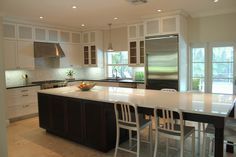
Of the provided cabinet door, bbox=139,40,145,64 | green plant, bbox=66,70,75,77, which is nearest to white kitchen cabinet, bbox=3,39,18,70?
green plant, bbox=66,70,75,77

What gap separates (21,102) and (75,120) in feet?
8.40

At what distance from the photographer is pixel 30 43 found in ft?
19.7

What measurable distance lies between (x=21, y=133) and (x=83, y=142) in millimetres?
1731

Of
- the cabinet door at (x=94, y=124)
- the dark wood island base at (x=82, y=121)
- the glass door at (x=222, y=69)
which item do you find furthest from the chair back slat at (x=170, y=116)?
the glass door at (x=222, y=69)

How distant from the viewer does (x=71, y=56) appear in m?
7.36

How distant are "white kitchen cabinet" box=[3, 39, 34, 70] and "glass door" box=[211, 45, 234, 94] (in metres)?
5.21

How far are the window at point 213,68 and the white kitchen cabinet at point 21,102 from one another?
4.62 m

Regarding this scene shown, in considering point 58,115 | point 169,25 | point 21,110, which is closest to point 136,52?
point 169,25

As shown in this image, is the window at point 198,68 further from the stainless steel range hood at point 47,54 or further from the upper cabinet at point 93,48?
the stainless steel range hood at point 47,54

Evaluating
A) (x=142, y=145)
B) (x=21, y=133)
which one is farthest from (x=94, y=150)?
(x=21, y=133)

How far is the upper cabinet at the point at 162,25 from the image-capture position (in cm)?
524

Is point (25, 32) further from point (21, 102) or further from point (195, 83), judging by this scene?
point (195, 83)

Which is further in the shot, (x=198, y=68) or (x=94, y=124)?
(x=198, y=68)

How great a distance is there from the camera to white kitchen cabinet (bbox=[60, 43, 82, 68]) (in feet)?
23.2
